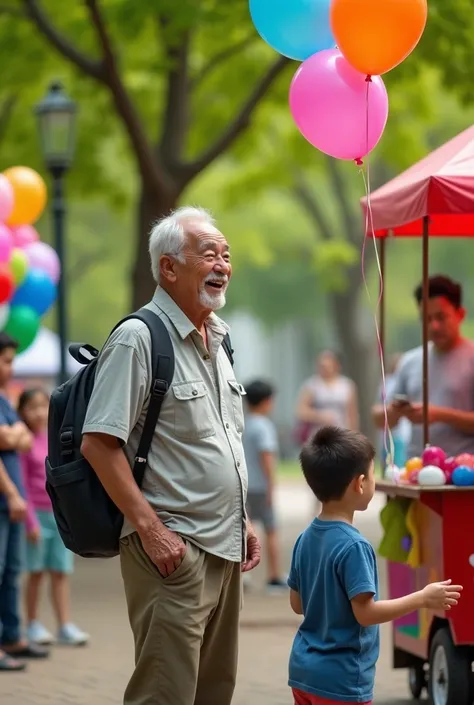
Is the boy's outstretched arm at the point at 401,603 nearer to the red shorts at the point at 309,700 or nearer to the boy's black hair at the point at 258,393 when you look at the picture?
the red shorts at the point at 309,700

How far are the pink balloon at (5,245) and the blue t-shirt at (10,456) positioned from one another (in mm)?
1585

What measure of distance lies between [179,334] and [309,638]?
1.09 m

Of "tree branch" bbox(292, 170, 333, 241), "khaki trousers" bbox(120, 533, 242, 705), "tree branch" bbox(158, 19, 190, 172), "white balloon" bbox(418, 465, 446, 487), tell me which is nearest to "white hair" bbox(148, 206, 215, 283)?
"khaki trousers" bbox(120, 533, 242, 705)

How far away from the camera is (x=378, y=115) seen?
6.55 metres

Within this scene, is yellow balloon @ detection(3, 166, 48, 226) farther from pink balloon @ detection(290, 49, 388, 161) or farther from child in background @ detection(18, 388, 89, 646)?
pink balloon @ detection(290, 49, 388, 161)

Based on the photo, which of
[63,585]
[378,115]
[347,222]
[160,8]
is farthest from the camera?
[347,222]

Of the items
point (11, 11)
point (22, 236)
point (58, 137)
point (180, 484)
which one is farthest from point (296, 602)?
point (11, 11)

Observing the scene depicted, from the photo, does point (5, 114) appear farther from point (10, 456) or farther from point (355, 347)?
point (355, 347)

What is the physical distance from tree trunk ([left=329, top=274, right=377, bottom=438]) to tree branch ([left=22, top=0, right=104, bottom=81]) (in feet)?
58.0

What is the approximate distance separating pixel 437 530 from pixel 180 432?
2176 mm

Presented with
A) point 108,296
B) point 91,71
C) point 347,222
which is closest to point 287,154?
point 347,222

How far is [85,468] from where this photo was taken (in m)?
4.90

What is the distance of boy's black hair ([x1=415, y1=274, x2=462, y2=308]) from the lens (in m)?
7.61

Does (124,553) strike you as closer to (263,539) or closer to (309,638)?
(309,638)
